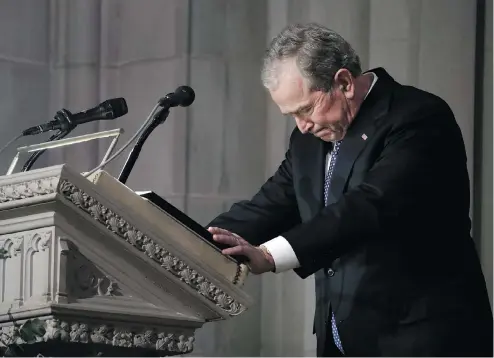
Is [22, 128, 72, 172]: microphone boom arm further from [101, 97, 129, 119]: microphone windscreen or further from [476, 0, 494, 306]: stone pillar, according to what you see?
[476, 0, 494, 306]: stone pillar

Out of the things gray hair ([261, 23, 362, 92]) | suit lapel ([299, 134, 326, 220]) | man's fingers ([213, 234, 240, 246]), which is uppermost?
gray hair ([261, 23, 362, 92])

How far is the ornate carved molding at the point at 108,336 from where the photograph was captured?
114 inches

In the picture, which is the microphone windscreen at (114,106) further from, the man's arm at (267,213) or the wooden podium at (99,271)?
the man's arm at (267,213)

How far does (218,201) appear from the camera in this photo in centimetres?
589

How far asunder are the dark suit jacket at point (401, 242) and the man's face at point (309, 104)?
8 cm

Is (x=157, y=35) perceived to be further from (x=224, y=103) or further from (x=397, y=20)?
(x=397, y=20)

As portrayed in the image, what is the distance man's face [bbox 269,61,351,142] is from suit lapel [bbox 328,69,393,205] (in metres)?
0.06

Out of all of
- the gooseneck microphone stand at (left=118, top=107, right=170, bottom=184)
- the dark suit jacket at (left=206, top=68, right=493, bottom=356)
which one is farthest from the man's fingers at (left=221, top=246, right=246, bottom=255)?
the gooseneck microphone stand at (left=118, top=107, right=170, bottom=184)

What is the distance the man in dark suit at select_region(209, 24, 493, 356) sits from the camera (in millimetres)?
3439

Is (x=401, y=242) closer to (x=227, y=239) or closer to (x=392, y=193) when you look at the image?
(x=392, y=193)

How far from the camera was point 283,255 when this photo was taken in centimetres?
340

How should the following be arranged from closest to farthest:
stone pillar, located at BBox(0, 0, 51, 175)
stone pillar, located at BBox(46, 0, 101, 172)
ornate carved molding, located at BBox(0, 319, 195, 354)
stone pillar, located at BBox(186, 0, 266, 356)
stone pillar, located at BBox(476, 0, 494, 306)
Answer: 1. ornate carved molding, located at BBox(0, 319, 195, 354)
2. stone pillar, located at BBox(476, 0, 494, 306)
3. stone pillar, located at BBox(186, 0, 266, 356)
4. stone pillar, located at BBox(0, 0, 51, 175)
5. stone pillar, located at BBox(46, 0, 101, 172)

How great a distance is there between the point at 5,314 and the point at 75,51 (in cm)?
344

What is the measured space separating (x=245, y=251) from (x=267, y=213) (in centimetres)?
Result: 60
